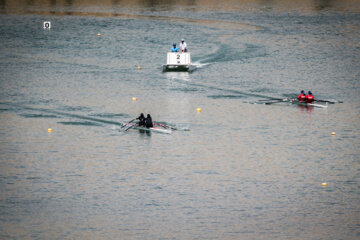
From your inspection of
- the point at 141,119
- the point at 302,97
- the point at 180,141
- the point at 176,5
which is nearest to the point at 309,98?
the point at 302,97

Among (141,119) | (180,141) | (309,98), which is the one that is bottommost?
(180,141)

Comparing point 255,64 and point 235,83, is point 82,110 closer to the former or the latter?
point 235,83

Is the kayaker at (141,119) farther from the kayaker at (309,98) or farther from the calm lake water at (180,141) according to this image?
the kayaker at (309,98)

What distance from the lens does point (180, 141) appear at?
34.6 m

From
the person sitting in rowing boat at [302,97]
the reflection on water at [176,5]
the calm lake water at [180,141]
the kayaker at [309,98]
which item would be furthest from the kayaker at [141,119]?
the reflection on water at [176,5]

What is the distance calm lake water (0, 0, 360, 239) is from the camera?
25125 millimetres

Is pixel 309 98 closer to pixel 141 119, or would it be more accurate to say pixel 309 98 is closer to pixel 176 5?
pixel 141 119

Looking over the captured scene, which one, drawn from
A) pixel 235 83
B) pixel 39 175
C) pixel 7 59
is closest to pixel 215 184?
pixel 39 175

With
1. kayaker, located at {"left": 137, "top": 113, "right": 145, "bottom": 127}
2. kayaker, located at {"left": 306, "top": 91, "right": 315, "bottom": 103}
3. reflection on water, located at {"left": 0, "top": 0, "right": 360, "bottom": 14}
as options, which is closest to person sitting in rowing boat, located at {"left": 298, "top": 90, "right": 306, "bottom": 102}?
kayaker, located at {"left": 306, "top": 91, "right": 315, "bottom": 103}

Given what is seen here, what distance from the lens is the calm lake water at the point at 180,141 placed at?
25125 mm

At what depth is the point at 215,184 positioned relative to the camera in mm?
28688

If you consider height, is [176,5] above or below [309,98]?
above

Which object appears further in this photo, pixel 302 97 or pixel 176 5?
pixel 176 5

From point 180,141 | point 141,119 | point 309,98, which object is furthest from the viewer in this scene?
point 309,98
